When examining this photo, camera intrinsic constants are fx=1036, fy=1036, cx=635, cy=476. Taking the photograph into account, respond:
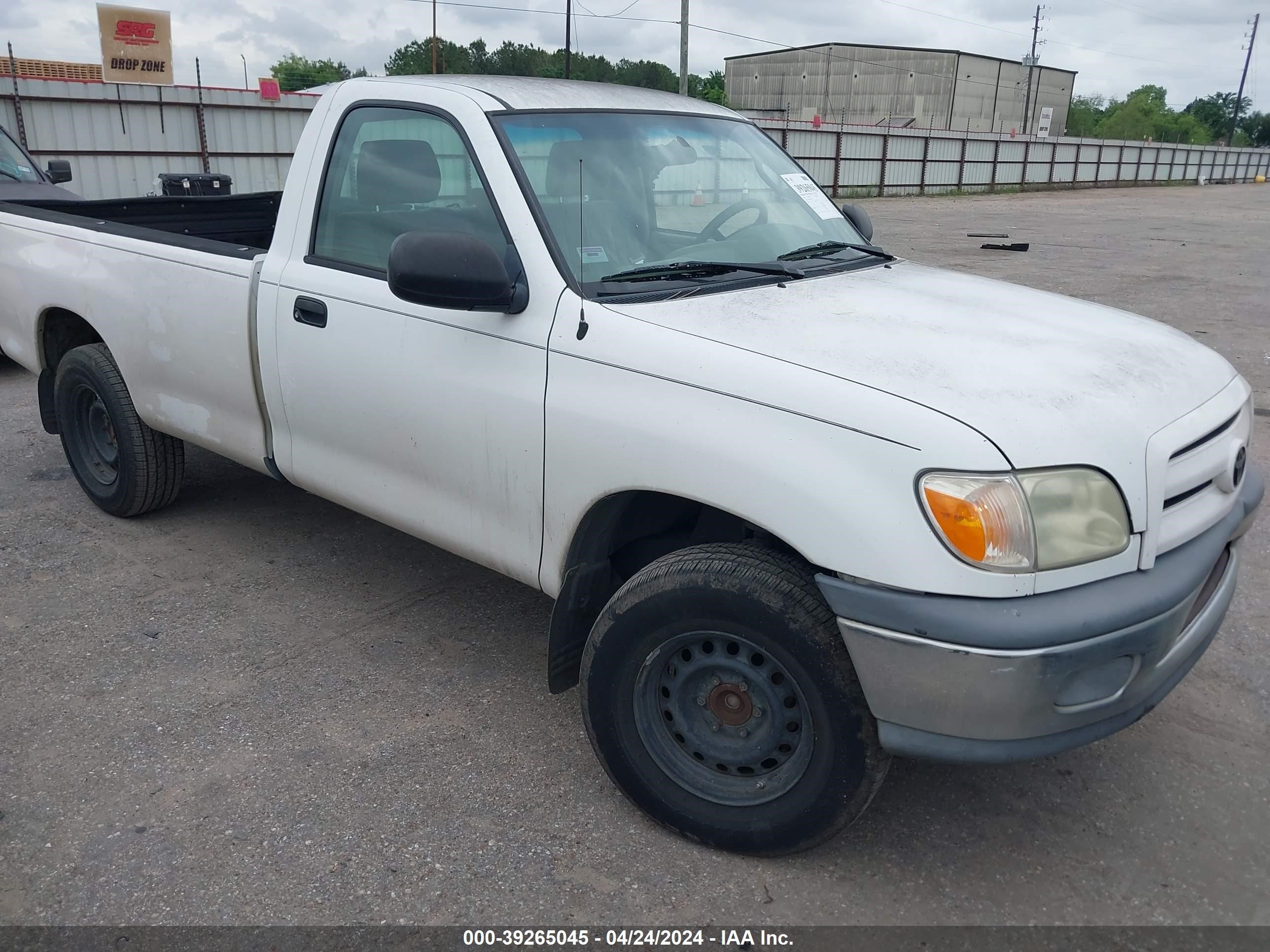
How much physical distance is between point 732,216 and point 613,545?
49.4 inches

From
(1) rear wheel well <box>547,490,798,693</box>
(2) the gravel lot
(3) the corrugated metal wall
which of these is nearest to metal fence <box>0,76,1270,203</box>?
(3) the corrugated metal wall

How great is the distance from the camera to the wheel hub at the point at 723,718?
8.19 feet

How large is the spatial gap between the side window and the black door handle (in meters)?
0.17

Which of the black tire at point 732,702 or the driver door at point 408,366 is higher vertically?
the driver door at point 408,366

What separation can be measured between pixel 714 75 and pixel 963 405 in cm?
10194

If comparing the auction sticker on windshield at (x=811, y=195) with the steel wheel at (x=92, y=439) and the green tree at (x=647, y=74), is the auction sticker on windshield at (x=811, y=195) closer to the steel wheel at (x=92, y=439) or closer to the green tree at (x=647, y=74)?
the steel wheel at (x=92, y=439)

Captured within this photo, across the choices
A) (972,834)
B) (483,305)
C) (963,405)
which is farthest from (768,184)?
(972,834)

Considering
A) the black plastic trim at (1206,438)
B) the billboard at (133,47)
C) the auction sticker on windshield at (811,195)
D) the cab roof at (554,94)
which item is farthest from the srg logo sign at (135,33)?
the black plastic trim at (1206,438)

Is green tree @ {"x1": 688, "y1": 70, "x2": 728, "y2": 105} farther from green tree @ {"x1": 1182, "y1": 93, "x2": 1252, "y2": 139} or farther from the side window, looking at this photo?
the side window

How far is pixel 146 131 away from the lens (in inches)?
760

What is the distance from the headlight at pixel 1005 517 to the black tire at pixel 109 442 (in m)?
3.66

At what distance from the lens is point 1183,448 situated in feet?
7.87

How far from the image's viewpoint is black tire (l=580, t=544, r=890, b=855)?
2.35m

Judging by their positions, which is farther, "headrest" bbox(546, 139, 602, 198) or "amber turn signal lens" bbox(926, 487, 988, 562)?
"headrest" bbox(546, 139, 602, 198)
